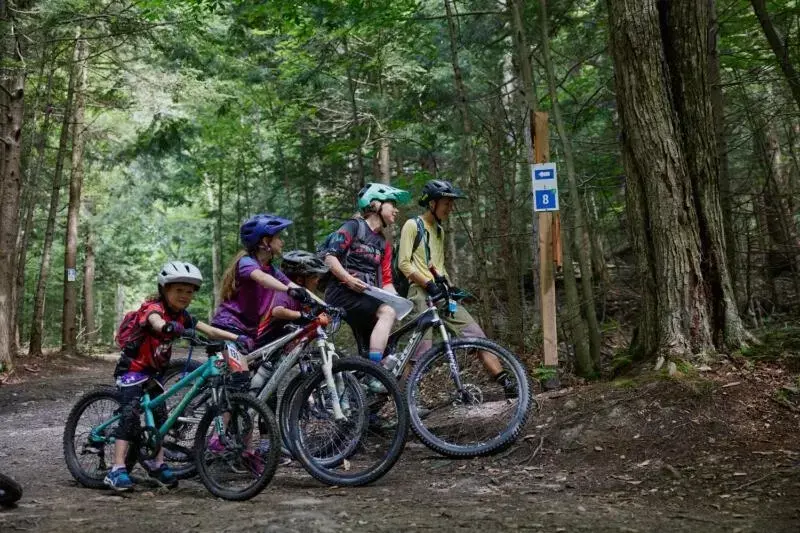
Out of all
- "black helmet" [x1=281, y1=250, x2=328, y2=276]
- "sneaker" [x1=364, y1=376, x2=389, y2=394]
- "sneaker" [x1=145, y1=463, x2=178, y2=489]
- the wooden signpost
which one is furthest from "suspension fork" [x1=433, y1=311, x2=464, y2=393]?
"sneaker" [x1=145, y1=463, x2=178, y2=489]

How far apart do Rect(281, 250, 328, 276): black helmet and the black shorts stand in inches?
13.4

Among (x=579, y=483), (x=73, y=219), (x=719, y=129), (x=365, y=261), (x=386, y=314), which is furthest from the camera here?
(x=73, y=219)

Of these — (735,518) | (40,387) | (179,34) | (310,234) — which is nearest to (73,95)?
(179,34)

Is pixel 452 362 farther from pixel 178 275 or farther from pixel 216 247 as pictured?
pixel 216 247

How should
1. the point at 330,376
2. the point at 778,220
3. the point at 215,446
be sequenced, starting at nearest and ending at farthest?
the point at 215,446
the point at 330,376
the point at 778,220

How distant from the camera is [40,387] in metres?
12.7

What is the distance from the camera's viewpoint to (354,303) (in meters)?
6.38

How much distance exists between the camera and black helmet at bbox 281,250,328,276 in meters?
5.94

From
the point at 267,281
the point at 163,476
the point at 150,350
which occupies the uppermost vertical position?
the point at 267,281

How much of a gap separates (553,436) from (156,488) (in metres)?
3.03

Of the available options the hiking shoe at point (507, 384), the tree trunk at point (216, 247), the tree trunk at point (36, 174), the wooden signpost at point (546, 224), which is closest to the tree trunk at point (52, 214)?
the tree trunk at point (36, 174)

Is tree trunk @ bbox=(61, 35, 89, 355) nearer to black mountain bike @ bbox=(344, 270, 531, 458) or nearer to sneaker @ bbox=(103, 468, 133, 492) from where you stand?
sneaker @ bbox=(103, 468, 133, 492)

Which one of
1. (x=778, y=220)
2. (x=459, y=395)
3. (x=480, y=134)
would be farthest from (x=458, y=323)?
(x=778, y=220)

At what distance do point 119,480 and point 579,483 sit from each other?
325 cm
